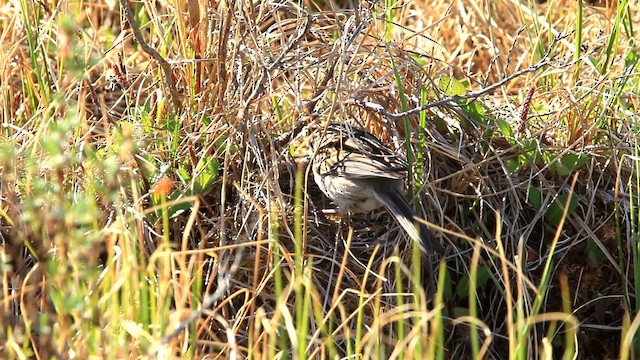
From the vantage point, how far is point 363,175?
3920 mm

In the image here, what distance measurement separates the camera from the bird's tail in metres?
3.79

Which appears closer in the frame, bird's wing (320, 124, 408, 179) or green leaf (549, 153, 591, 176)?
bird's wing (320, 124, 408, 179)

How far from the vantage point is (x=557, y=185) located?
170 inches

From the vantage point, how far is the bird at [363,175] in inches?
151

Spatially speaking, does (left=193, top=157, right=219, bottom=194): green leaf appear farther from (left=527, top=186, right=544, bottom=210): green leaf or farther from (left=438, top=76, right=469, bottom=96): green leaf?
(left=527, top=186, right=544, bottom=210): green leaf

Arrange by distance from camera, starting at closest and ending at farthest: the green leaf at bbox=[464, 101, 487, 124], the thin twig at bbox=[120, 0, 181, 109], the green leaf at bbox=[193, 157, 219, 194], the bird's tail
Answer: the bird's tail, the thin twig at bbox=[120, 0, 181, 109], the green leaf at bbox=[193, 157, 219, 194], the green leaf at bbox=[464, 101, 487, 124]

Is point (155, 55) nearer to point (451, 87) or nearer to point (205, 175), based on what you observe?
point (205, 175)

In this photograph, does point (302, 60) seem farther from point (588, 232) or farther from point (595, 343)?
point (595, 343)

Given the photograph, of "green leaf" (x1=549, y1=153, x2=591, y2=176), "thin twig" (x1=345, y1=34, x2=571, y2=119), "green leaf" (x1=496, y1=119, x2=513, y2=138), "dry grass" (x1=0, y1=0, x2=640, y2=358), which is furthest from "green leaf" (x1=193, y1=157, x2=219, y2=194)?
"green leaf" (x1=549, y1=153, x2=591, y2=176)

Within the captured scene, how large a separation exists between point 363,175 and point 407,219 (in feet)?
0.83

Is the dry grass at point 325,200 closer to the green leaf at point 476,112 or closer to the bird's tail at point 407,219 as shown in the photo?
the green leaf at point 476,112

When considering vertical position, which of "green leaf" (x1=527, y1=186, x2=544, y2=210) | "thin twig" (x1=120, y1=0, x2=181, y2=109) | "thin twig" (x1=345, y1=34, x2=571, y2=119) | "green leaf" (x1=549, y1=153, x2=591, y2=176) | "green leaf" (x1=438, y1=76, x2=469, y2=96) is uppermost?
"thin twig" (x1=120, y1=0, x2=181, y2=109)

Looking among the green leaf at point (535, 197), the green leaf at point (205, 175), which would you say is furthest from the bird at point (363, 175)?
the green leaf at point (535, 197)

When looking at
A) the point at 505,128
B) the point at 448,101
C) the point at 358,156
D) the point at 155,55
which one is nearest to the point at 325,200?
the point at 358,156
